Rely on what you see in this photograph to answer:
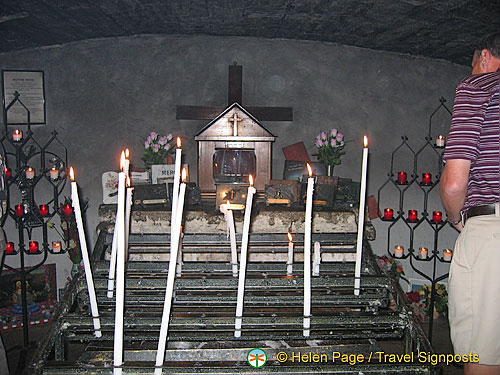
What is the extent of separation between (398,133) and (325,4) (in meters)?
2.69

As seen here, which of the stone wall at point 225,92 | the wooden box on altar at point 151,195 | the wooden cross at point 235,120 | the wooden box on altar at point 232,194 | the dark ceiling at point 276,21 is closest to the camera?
the dark ceiling at point 276,21

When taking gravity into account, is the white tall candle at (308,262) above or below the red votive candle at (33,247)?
above

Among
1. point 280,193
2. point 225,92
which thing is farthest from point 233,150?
point 280,193

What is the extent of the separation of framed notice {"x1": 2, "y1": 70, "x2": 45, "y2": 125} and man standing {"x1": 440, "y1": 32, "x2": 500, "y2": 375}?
543cm

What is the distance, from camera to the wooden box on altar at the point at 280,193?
15.8 ft

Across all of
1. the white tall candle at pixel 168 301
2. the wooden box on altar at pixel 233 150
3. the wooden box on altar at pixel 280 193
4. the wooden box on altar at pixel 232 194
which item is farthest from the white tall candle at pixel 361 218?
the wooden box on altar at pixel 233 150

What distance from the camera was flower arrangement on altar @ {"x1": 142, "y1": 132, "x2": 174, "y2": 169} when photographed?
5.52 m

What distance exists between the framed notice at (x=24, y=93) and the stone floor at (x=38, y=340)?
268 cm

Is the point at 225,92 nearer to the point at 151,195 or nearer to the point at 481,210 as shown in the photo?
the point at 151,195

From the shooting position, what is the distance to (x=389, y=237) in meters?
6.14

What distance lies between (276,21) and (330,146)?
69.5 inches

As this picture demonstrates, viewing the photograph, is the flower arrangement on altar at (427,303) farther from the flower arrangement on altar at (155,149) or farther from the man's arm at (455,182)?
the man's arm at (455,182)

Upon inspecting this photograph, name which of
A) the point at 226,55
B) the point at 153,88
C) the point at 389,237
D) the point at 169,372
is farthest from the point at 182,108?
the point at 169,372

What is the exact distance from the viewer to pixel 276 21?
16.1 ft
